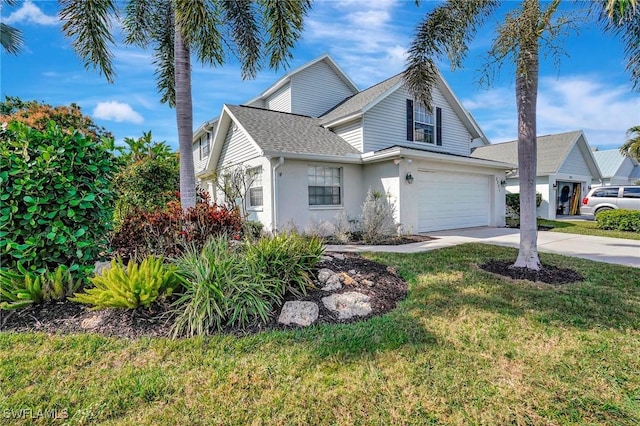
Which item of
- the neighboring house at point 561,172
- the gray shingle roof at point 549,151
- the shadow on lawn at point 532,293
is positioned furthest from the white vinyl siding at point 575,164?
the shadow on lawn at point 532,293

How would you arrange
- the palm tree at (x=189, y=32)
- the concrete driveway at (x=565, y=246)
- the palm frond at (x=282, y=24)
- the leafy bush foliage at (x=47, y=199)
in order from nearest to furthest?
the leafy bush foliage at (x=47, y=199) < the palm tree at (x=189, y=32) < the palm frond at (x=282, y=24) < the concrete driveway at (x=565, y=246)

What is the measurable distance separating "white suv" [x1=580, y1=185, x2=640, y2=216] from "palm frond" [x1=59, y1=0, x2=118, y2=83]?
68.1 feet

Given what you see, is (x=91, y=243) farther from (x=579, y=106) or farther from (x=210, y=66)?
(x=579, y=106)

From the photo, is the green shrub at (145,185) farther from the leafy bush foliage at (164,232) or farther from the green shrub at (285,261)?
the green shrub at (285,261)

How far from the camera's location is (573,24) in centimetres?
512

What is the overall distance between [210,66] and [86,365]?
701 centimetres

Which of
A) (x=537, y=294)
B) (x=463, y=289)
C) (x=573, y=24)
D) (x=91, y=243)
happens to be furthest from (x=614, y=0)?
(x=91, y=243)

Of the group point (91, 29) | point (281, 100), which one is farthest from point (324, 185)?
point (281, 100)

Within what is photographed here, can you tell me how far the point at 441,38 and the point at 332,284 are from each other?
19.3 feet

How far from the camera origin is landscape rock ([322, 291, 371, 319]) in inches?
156

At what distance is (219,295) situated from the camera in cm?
366

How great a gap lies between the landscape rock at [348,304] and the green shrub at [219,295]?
764 millimetres

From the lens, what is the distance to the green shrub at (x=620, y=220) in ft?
38.4

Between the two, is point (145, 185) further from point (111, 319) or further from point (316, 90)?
point (316, 90)
